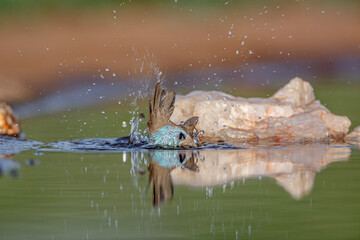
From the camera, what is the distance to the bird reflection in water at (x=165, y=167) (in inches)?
227

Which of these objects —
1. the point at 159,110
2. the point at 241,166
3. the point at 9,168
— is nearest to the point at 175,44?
the point at 159,110

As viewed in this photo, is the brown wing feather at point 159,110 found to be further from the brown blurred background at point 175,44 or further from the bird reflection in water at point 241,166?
the brown blurred background at point 175,44

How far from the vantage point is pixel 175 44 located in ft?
57.5

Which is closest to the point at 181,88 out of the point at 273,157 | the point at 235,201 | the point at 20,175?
→ the point at 273,157

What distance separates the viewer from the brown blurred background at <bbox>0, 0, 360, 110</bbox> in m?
15.8

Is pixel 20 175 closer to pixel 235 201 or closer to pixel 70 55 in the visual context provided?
pixel 235 201

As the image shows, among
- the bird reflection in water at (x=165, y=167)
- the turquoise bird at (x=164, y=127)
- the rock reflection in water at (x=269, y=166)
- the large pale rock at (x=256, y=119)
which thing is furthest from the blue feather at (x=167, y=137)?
the large pale rock at (x=256, y=119)

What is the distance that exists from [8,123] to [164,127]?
2.10 m

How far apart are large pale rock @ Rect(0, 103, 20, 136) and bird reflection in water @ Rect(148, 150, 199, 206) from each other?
7.00 ft

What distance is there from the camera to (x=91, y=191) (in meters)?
5.94

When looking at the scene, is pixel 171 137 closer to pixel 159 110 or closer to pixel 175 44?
pixel 159 110

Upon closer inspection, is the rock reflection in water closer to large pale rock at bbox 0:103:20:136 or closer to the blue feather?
the blue feather

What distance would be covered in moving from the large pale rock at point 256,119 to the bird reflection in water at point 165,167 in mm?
1695

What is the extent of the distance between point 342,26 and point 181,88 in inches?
216
